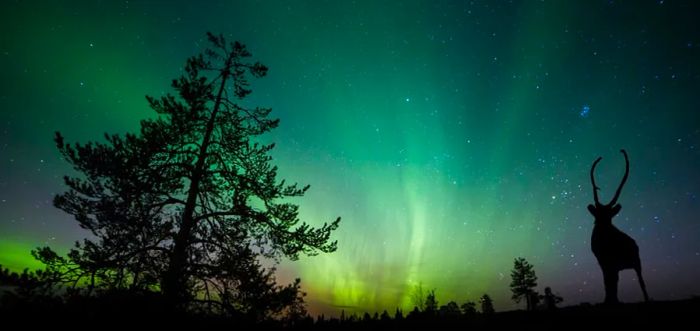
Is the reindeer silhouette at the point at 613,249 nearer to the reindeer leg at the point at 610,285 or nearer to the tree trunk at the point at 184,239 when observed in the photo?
the reindeer leg at the point at 610,285

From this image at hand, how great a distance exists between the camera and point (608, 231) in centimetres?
586

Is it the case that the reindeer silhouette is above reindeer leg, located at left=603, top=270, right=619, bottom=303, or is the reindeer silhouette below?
above

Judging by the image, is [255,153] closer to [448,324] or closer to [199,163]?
[199,163]

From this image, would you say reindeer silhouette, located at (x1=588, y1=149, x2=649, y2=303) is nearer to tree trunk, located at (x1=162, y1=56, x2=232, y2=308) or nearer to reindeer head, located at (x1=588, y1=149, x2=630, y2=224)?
reindeer head, located at (x1=588, y1=149, x2=630, y2=224)

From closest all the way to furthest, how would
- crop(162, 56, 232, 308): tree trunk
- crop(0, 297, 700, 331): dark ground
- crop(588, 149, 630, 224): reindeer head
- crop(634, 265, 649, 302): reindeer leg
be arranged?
1. crop(0, 297, 700, 331): dark ground
2. crop(634, 265, 649, 302): reindeer leg
3. crop(588, 149, 630, 224): reindeer head
4. crop(162, 56, 232, 308): tree trunk

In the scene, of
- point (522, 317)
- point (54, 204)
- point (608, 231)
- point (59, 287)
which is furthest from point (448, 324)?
point (54, 204)

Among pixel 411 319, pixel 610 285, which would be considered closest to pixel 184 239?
pixel 411 319

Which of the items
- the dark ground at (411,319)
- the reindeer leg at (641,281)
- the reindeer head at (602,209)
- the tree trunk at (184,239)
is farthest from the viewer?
the tree trunk at (184,239)

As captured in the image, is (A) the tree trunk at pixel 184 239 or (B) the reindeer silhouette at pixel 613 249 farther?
(A) the tree trunk at pixel 184 239

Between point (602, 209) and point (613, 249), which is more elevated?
point (602, 209)

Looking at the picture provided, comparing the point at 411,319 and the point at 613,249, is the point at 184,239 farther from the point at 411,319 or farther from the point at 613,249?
the point at 613,249

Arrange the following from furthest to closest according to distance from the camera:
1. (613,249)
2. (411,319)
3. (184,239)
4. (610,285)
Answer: (184,239) → (613,249) → (610,285) → (411,319)

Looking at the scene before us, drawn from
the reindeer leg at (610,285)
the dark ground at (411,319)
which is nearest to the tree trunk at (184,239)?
the dark ground at (411,319)

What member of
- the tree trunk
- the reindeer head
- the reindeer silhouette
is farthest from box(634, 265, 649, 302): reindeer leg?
the tree trunk
